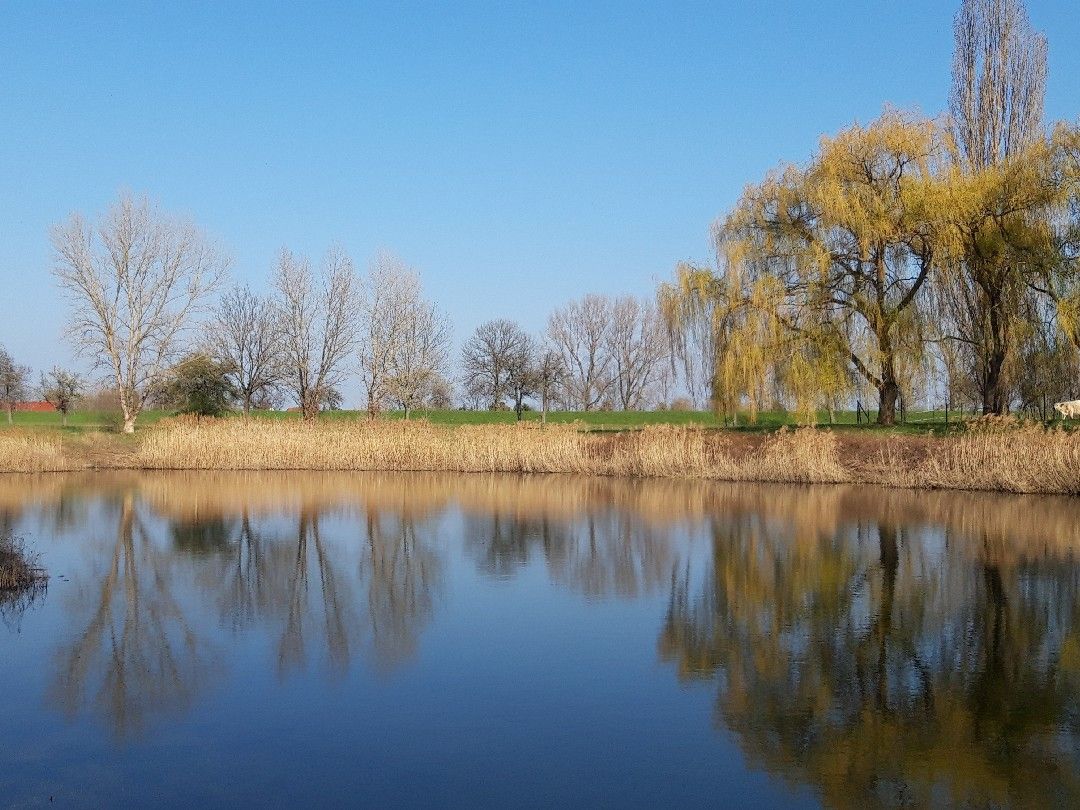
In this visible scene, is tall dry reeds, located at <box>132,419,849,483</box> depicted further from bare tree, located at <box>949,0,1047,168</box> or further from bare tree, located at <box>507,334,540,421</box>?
bare tree, located at <box>507,334,540,421</box>

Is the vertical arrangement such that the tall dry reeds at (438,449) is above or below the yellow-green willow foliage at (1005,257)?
below

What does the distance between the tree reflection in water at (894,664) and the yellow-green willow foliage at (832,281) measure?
11.7m

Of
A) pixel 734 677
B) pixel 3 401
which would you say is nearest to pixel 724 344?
pixel 734 677

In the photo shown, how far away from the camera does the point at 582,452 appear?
2523 centimetres

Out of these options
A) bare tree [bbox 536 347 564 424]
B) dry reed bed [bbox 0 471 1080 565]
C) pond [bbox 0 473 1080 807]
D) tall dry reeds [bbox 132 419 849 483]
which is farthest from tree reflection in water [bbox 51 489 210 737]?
bare tree [bbox 536 347 564 424]

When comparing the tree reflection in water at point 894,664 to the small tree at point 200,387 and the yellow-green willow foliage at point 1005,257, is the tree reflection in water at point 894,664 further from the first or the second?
the small tree at point 200,387

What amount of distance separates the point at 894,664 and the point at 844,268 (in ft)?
64.1

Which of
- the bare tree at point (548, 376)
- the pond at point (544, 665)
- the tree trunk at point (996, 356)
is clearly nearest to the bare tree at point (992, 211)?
the tree trunk at point (996, 356)

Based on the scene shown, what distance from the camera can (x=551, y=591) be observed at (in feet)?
36.6

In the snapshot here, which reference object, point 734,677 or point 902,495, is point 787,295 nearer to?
point 902,495

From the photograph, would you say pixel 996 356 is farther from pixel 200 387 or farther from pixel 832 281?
pixel 200 387

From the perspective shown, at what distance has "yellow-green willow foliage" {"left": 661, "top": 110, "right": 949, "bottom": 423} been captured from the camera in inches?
975

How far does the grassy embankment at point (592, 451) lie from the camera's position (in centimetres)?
2114

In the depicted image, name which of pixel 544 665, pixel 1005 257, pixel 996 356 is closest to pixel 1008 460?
pixel 996 356
